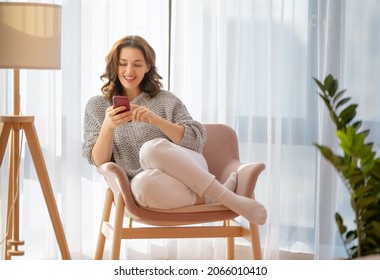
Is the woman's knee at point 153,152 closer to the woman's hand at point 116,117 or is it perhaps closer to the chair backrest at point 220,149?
the woman's hand at point 116,117

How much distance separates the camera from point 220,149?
3.65 metres

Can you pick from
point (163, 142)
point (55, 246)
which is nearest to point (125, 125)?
point (163, 142)

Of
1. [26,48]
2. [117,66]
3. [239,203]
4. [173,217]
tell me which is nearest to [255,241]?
[239,203]

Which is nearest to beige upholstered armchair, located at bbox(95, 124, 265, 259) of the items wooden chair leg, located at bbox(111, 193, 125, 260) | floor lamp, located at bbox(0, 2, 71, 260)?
wooden chair leg, located at bbox(111, 193, 125, 260)

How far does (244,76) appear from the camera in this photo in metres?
3.96

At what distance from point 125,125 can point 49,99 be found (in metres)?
0.59

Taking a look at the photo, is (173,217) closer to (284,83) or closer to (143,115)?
(143,115)

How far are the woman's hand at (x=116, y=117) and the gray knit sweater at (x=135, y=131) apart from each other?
18cm

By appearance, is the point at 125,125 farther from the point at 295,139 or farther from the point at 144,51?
the point at 295,139

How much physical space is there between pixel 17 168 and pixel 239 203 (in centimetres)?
103

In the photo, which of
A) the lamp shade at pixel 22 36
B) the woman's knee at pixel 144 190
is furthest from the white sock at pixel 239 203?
the lamp shade at pixel 22 36

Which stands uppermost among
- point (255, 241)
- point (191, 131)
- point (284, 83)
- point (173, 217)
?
point (284, 83)

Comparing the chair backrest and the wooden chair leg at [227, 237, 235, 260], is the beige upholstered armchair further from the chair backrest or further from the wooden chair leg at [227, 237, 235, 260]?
the wooden chair leg at [227, 237, 235, 260]

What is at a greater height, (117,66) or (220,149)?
(117,66)
